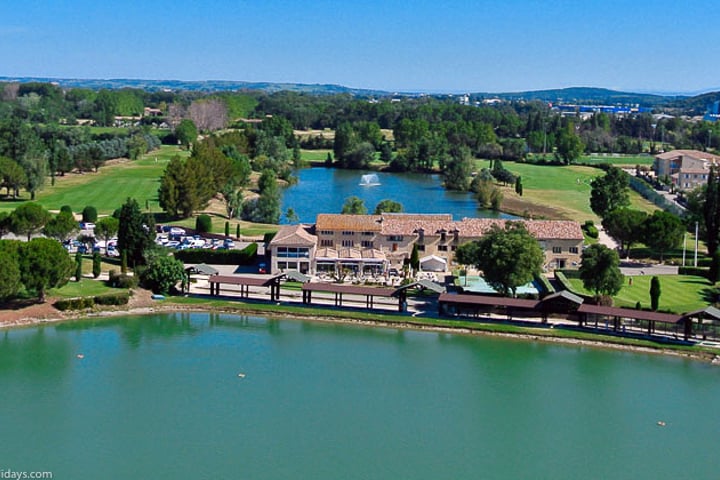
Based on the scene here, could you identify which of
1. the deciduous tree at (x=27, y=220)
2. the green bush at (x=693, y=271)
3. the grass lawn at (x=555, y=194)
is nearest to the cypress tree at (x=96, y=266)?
the deciduous tree at (x=27, y=220)

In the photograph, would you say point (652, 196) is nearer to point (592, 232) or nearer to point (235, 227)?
point (592, 232)

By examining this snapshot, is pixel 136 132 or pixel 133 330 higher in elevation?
pixel 136 132

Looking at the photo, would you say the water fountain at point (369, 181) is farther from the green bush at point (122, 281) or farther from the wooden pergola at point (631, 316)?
the wooden pergola at point (631, 316)

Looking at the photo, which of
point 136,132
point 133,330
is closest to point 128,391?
Result: point 133,330

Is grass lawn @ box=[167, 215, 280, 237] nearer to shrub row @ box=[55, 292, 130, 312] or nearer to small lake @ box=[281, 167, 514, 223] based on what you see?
small lake @ box=[281, 167, 514, 223]

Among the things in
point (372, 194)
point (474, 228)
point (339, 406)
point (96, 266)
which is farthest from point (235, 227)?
point (339, 406)

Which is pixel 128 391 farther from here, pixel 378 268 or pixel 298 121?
pixel 298 121

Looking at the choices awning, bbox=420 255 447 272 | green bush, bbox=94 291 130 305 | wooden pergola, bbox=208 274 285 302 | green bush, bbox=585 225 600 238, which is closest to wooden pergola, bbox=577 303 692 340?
awning, bbox=420 255 447 272
